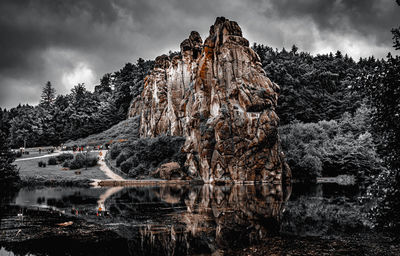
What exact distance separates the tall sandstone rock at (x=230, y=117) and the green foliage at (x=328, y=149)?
4.26m

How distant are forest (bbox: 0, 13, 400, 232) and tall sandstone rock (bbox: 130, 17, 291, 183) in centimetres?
804

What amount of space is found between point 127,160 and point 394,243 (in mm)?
39178

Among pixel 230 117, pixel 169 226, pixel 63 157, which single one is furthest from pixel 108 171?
pixel 169 226

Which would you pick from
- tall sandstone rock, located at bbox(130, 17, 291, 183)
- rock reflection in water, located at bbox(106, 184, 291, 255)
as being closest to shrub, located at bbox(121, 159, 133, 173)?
tall sandstone rock, located at bbox(130, 17, 291, 183)

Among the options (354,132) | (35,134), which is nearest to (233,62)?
(354,132)

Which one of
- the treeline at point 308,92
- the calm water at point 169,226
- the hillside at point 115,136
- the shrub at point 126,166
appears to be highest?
the treeline at point 308,92

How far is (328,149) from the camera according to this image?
4756 cm

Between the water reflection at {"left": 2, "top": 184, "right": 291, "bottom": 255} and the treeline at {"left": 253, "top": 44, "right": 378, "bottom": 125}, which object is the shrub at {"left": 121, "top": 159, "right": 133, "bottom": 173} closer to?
the water reflection at {"left": 2, "top": 184, "right": 291, "bottom": 255}

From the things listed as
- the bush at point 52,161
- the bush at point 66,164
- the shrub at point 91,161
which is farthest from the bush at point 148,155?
the bush at point 52,161

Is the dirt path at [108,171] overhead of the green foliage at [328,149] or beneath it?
beneath

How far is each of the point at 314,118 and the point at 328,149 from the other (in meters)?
17.9

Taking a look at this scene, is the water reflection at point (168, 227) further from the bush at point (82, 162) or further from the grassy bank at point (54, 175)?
the bush at point (82, 162)

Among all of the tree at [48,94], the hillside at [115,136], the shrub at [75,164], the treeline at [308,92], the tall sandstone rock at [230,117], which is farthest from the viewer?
the tree at [48,94]

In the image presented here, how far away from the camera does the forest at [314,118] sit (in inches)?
256
